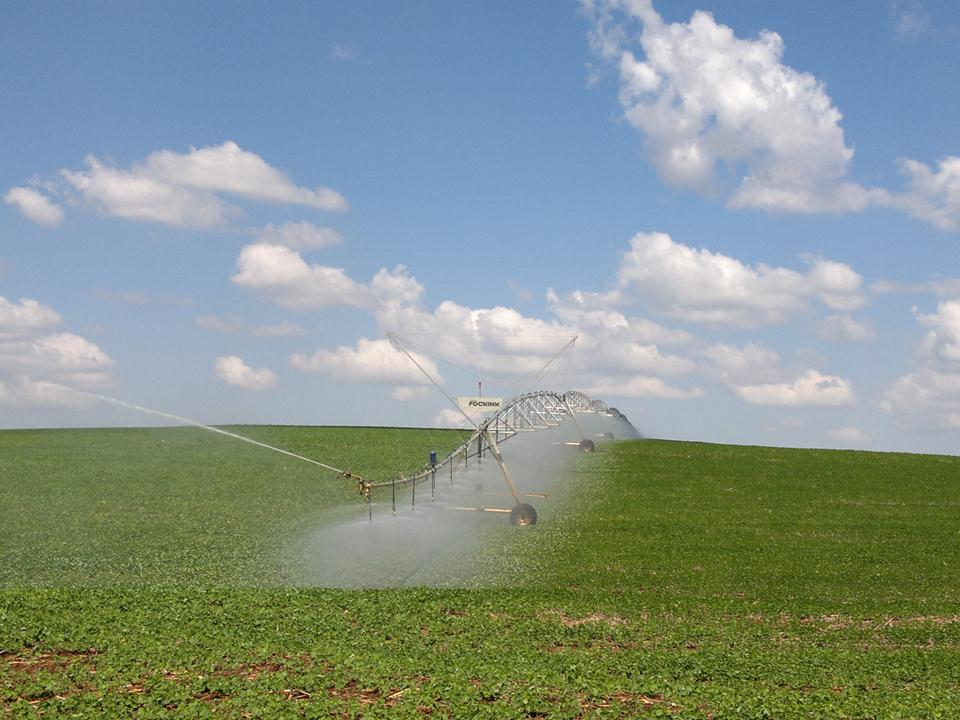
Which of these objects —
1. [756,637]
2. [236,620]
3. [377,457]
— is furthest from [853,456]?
[236,620]

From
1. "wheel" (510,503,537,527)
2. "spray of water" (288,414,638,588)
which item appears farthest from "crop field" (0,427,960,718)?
"wheel" (510,503,537,527)

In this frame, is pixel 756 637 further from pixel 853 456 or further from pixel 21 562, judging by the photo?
pixel 853 456

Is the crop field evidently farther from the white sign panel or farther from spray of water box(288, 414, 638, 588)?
the white sign panel

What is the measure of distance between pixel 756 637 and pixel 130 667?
485 inches

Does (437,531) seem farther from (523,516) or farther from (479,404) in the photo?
(479,404)

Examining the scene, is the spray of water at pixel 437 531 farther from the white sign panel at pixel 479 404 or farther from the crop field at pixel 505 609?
the white sign panel at pixel 479 404

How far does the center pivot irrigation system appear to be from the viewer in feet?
103

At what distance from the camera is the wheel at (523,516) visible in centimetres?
3152

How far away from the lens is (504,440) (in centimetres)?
4331

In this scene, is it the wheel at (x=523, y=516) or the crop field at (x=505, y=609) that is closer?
the crop field at (x=505, y=609)

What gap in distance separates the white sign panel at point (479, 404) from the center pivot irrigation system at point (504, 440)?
18.0 inches

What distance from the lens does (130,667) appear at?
49.5 feet

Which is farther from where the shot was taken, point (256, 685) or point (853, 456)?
point (853, 456)

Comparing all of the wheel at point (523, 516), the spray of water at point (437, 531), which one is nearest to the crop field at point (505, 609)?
the spray of water at point (437, 531)
